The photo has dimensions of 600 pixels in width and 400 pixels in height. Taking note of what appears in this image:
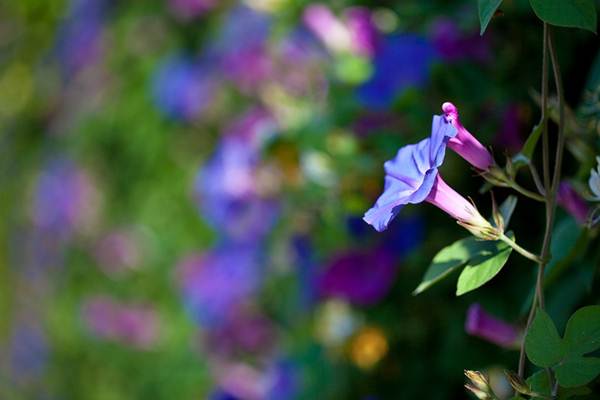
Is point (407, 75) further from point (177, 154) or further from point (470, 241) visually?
point (177, 154)

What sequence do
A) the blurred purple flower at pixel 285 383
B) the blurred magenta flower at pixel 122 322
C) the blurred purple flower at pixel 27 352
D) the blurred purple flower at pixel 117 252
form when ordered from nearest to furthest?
the blurred purple flower at pixel 285 383 < the blurred magenta flower at pixel 122 322 < the blurred purple flower at pixel 117 252 < the blurred purple flower at pixel 27 352

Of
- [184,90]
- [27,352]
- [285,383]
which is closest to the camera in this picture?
[285,383]

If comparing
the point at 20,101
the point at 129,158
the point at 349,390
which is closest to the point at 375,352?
the point at 349,390

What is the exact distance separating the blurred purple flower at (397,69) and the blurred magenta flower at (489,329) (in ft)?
1.17

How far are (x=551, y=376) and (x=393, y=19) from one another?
78 centimetres

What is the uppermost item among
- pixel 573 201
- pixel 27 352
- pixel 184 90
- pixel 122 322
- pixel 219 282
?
pixel 573 201

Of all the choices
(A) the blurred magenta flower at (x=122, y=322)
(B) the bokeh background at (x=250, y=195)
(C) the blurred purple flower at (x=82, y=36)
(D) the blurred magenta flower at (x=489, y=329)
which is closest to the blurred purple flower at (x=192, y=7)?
(B) the bokeh background at (x=250, y=195)

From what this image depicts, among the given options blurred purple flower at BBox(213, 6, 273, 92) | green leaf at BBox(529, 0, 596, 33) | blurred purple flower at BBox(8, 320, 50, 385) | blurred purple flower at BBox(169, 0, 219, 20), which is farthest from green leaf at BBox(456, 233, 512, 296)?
blurred purple flower at BBox(8, 320, 50, 385)

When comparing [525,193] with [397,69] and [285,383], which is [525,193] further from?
[285,383]

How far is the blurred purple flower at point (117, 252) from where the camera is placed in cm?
262

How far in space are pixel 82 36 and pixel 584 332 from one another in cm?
257

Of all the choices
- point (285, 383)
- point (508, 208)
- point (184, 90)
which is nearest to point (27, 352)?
point (184, 90)

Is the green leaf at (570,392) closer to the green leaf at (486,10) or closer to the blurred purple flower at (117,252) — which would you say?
the green leaf at (486,10)

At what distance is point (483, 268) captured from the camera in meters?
0.62
